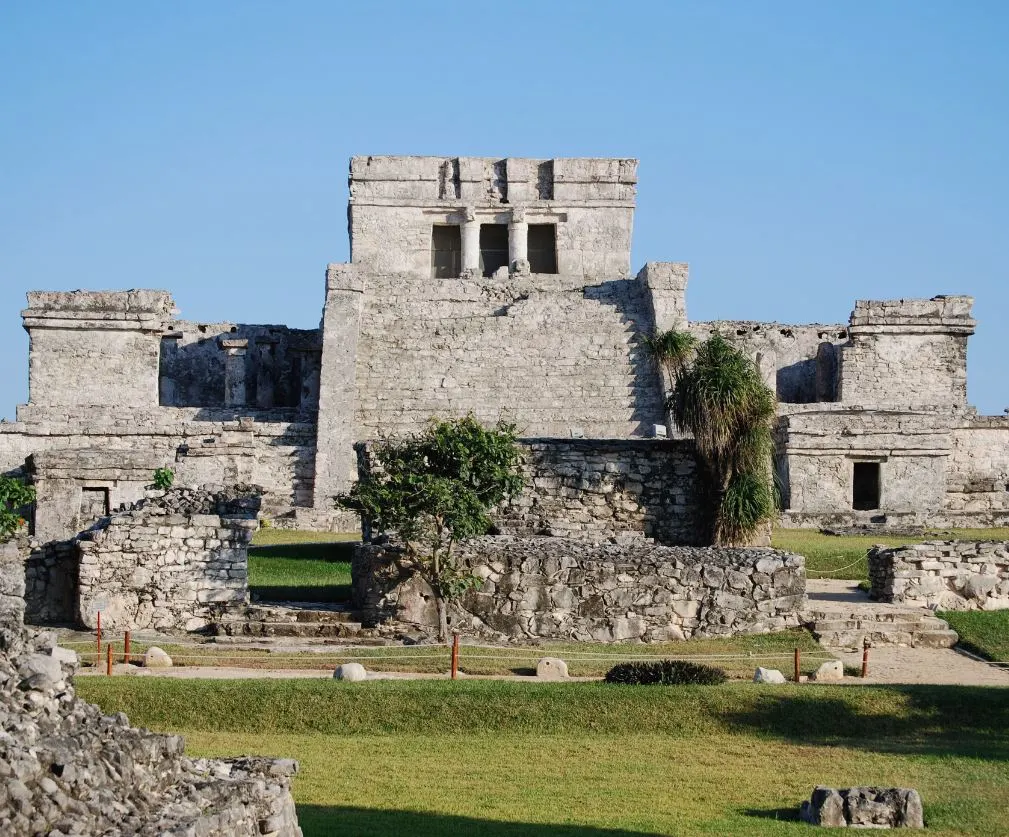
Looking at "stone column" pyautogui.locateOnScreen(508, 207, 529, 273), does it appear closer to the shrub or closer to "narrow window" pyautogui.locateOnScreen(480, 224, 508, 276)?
"narrow window" pyautogui.locateOnScreen(480, 224, 508, 276)

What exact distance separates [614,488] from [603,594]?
366 centimetres

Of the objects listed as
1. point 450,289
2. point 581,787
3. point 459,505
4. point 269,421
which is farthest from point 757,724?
point 450,289

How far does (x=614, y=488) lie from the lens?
20609 mm

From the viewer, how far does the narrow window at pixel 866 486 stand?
30406 mm

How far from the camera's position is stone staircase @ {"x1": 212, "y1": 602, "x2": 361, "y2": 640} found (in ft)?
55.5

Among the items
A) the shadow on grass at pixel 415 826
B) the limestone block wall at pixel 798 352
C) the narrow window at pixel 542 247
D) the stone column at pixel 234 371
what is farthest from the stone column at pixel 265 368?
the shadow on grass at pixel 415 826

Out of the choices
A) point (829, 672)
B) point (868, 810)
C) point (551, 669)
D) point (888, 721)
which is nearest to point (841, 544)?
point (829, 672)

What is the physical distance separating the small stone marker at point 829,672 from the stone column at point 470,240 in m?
23.5

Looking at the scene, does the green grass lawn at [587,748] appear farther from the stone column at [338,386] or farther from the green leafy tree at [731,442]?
the stone column at [338,386]

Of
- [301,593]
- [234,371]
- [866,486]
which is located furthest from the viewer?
[234,371]

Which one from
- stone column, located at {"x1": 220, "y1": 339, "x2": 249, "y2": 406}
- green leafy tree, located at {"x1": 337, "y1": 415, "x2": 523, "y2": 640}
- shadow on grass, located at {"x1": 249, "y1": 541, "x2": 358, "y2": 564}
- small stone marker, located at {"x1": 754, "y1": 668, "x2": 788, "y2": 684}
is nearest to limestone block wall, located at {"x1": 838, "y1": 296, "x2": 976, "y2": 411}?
stone column, located at {"x1": 220, "y1": 339, "x2": 249, "y2": 406}

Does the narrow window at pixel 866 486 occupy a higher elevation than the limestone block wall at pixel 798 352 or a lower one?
lower

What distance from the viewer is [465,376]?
98.6 ft

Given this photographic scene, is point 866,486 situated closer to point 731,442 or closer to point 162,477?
point 731,442
